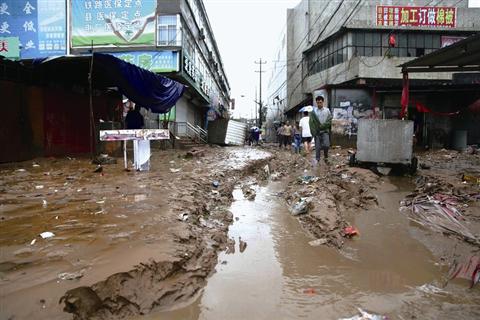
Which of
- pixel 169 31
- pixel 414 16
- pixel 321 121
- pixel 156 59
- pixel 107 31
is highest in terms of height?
pixel 414 16

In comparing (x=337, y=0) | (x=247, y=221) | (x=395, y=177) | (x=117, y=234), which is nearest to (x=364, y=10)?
(x=337, y=0)

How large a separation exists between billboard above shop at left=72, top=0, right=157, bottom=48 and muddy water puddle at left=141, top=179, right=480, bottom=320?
17.2m

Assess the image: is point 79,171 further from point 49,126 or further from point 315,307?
point 315,307

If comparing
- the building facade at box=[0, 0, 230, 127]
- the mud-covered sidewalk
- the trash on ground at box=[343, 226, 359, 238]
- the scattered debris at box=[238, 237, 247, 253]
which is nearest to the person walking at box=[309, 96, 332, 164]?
the mud-covered sidewalk

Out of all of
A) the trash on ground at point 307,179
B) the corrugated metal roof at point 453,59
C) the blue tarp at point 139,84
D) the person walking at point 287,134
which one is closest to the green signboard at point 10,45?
the blue tarp at point 139,84

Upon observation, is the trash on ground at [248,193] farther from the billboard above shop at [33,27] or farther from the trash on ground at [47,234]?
the billboard above shop at [33,27]

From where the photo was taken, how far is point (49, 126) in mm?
10117

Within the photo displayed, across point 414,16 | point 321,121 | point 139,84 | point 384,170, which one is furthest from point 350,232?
point 414,16

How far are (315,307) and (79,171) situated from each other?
6262 millimetres

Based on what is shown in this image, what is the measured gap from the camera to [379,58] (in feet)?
65.8

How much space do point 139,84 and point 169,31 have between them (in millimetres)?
9936

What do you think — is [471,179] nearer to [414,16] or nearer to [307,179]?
[307,179]

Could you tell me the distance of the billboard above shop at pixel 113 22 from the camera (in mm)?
19422

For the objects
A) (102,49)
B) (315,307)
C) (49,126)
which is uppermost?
(102,49)
